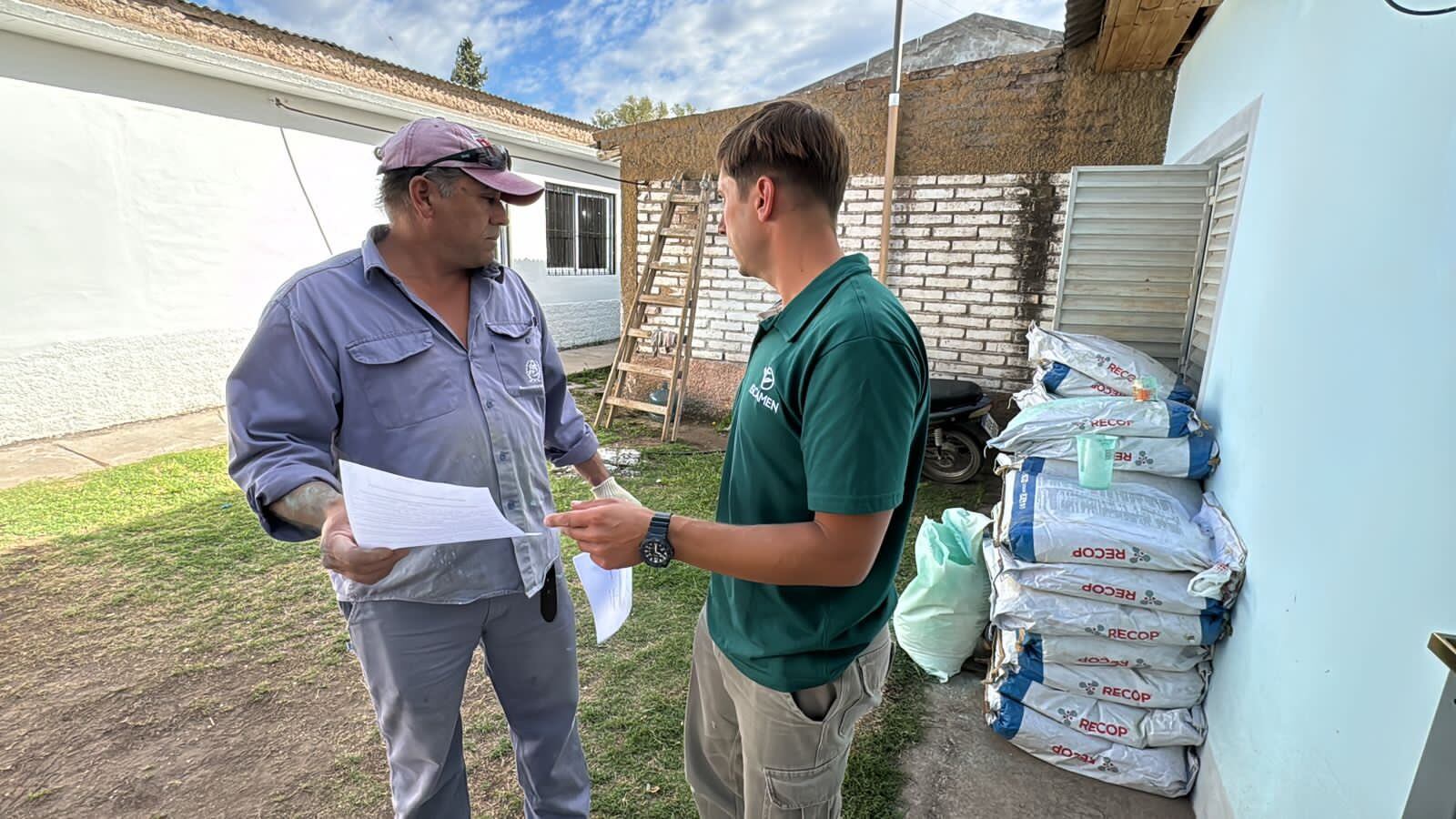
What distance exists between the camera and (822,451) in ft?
3.33

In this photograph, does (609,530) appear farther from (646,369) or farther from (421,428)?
(646,369)

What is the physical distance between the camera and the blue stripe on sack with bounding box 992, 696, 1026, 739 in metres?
2.28

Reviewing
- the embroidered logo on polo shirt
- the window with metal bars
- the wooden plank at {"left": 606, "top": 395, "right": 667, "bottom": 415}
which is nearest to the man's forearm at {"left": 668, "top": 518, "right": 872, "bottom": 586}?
the embroidered logo on polo shirt

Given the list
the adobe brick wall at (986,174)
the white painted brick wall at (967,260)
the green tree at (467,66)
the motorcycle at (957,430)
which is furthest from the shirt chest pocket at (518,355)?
the green tree at (467,66)

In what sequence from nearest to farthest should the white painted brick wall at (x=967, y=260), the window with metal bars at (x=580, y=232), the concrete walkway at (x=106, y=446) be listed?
the concrete walkway at (x=106, y=446) → the white painted brick wall at (x=967, y=260) → the window with metal bars at (x=580, y=232)

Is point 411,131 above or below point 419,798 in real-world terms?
above

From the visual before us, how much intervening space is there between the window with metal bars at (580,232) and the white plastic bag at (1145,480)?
864 centimetres

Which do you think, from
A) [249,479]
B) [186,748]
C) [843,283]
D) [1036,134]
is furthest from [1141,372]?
[186,748]

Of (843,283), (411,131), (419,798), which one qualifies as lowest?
(419,798)

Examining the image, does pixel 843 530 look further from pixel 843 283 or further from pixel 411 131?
pixel 411 131

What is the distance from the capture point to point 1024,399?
3250 millimetres

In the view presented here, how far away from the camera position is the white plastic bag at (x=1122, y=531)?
2.00 meters

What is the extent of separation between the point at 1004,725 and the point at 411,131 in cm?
251

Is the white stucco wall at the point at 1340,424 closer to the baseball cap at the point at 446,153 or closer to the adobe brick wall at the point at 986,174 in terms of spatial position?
Answer: the baseball cap at the point at 446,153
